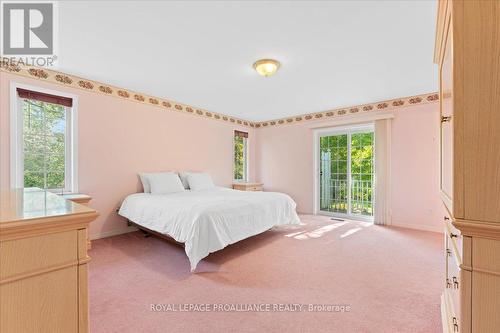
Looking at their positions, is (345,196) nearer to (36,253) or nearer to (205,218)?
(205,218)

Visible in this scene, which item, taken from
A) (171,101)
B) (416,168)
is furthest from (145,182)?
(416,168)

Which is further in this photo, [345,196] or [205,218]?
[345,196]

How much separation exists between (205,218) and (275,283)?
944mm

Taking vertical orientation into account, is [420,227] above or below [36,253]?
below

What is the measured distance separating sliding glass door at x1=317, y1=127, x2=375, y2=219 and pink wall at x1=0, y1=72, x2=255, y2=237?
2.90m

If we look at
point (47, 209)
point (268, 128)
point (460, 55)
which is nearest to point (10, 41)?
point (47, 209)

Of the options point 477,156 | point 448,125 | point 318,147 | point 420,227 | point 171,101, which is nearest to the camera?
point 477,156

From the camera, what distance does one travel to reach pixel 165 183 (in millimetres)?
3977

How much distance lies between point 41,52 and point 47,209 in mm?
2783

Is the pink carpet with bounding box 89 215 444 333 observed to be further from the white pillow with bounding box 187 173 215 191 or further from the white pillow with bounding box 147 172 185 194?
the white pillow with bounding box 187 173 215 191

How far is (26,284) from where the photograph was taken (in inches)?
28.1

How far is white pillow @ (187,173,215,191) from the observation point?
4.41 metres

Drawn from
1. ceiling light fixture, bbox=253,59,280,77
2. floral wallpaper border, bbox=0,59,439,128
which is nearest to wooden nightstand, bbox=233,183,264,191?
floral wallpaper border, bbox=0,59,439,128

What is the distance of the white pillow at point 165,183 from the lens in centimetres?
386
